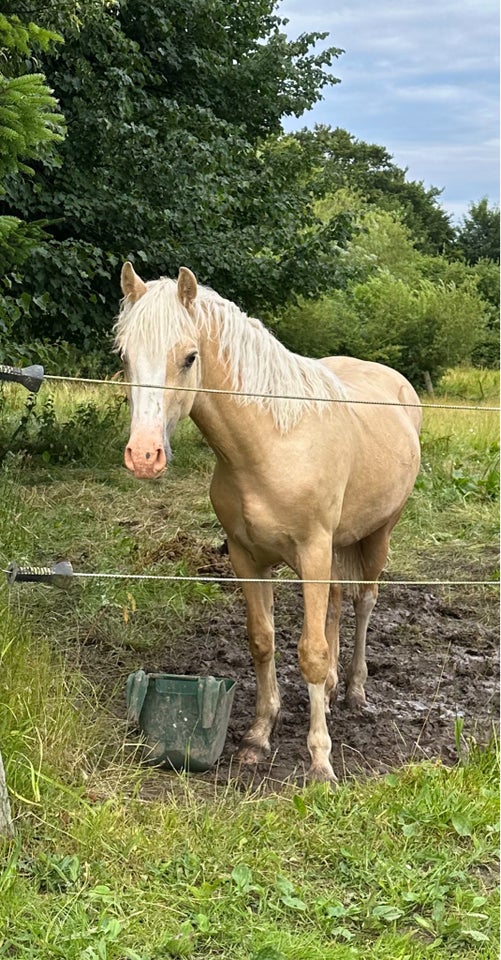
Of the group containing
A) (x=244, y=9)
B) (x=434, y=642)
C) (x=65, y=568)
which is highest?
(x=244, y=9)

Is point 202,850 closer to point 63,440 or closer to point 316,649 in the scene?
point 316,649

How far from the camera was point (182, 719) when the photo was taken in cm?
367

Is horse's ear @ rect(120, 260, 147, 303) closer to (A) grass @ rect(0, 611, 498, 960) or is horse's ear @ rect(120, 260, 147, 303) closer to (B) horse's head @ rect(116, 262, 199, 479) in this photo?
(B) horse's head @ rect(116, 262, 199, 479)

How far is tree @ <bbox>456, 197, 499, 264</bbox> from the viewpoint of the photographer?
38.7 meters

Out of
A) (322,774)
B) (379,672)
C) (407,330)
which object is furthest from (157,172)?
(407,330)

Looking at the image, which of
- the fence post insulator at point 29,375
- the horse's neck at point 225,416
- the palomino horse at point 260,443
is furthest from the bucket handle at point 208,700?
the fence post insulator at point 29,375

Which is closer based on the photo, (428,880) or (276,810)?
(428,880)

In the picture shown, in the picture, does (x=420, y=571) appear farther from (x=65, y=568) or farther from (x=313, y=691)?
(x=65, y=568)

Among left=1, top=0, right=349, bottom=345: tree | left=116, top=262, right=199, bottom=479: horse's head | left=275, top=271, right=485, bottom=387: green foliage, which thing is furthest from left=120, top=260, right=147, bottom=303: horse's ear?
left=275, top=271, right=485, bottom=387: green foliage

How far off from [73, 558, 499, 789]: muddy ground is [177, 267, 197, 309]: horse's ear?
171cm

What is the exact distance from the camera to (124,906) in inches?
105

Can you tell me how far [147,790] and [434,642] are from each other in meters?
2.41

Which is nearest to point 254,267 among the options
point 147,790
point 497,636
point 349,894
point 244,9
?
point 244,9

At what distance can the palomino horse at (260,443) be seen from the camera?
126 inches
